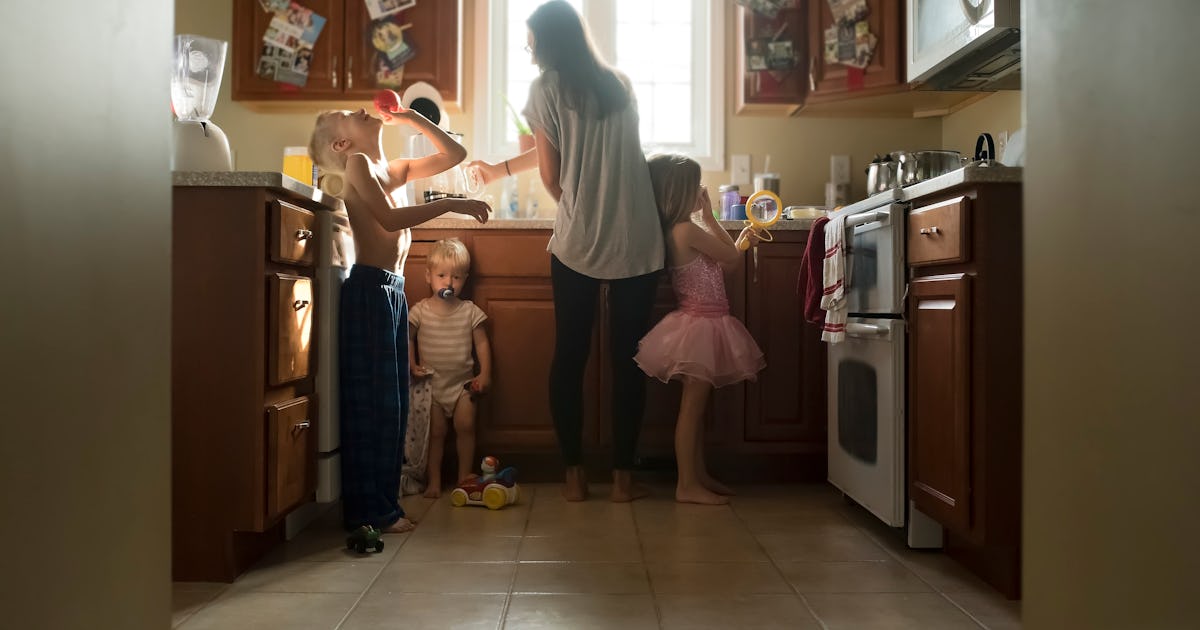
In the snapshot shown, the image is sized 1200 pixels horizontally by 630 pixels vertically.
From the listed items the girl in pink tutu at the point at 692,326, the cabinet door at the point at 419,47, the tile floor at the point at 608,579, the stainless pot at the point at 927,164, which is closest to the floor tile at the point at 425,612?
the tile floor at the point at 608,579

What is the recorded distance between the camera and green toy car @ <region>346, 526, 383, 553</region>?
82.0 inches

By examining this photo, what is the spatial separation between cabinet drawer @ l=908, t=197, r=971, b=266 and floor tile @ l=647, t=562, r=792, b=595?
2.56 feet

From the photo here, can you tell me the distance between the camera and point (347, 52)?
3352 millimetres

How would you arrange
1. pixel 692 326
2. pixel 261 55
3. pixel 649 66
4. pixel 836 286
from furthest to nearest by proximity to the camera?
pixel 649 66
pixel 261 55
pixel 692 326
pixel 836 286

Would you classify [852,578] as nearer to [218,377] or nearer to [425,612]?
[425,612]

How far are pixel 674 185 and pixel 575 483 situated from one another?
3.22 feet

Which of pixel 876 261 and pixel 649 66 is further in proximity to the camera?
pixel 649 66

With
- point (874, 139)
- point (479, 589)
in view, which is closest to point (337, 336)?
point (479, 589)

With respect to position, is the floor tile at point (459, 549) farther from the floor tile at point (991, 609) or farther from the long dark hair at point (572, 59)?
the long dark hair at point (572, 59)

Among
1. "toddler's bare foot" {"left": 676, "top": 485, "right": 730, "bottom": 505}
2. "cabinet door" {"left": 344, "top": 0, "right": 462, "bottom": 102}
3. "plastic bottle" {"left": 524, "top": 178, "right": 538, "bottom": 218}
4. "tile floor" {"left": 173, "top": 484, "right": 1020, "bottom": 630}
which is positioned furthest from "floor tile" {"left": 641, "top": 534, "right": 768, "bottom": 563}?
"cabinet door" {"left": 344, "top": 0, "right": 462, "bottom": 102}

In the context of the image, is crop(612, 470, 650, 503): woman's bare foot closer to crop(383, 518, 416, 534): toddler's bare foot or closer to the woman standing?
the woman standing
